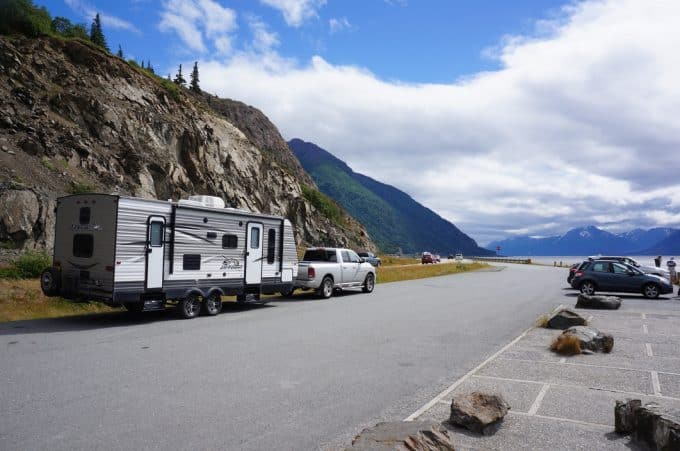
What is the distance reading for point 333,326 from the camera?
1326cm

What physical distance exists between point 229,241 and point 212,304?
79.7 inches

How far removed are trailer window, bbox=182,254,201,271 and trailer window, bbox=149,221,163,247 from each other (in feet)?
3.14

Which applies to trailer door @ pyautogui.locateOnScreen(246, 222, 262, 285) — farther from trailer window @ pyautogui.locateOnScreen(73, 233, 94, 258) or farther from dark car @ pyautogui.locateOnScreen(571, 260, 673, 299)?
dark car @ pyautogui.locateOnScreen(571, 260, 673, 299)

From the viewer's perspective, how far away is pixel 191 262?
48.2ft

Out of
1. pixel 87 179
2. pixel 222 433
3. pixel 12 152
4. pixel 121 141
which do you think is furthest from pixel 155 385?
pixel 121 141

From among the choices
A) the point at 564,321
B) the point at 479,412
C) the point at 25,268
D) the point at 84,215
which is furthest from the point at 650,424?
the point at 25,268

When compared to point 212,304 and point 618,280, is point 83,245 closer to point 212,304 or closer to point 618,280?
point 212,304

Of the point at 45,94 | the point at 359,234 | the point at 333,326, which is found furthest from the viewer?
the point at 359,234

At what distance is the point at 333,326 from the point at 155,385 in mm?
6467

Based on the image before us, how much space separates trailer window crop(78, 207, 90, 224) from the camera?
13536 mm

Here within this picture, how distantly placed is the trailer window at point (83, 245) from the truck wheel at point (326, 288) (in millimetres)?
9764

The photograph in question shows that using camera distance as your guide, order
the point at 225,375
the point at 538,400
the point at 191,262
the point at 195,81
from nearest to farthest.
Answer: the point at 538,400, the point at 225,375, the point at 191,262, the point at 195,81

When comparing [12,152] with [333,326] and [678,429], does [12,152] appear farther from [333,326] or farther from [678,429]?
[678,429]

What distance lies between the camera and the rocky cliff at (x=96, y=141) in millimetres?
29672
